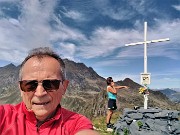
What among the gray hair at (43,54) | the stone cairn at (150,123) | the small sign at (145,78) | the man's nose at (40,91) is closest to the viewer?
the man's nose at (40,91)

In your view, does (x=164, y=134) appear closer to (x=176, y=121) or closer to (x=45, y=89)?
(x=176, y=121)

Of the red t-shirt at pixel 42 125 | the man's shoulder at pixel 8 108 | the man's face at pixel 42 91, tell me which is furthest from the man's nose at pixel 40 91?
the man's shoulder at pixel 8 108

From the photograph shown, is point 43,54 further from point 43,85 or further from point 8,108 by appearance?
point 8,108

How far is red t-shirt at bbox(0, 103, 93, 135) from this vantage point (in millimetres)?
2654

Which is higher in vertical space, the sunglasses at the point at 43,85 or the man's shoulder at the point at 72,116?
the sunglasses at the point at 43,85

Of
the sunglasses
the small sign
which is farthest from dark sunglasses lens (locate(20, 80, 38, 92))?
the small sign

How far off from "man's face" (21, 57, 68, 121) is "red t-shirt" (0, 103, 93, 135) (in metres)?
0.08

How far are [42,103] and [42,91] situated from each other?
0.11m

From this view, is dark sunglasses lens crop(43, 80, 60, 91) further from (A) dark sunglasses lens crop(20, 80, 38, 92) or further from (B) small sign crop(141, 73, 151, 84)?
(B) small sign crop(141, 73, 151, 84)

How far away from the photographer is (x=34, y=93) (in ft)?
8.86

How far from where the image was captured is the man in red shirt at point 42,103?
2662 mm

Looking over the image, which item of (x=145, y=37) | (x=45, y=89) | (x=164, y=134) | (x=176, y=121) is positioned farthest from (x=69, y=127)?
(x=145, y=37)

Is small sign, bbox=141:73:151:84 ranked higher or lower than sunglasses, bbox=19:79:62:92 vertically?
higher

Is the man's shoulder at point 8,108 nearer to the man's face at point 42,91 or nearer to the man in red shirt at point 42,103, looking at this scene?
the man in red shirt at point 42,103
